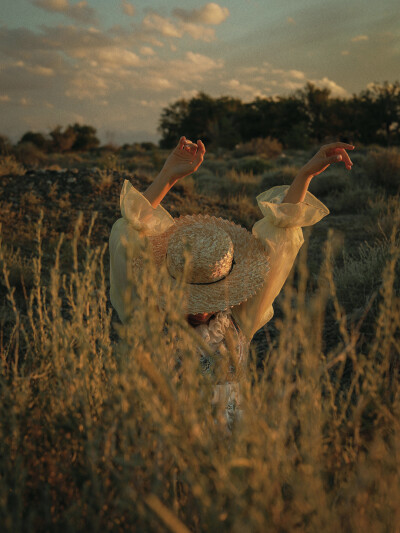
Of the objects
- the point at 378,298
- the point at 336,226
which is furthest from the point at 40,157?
the point at 378,298

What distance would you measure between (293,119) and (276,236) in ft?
137

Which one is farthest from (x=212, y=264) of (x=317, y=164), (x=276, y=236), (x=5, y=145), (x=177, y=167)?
(x=5, y=145)

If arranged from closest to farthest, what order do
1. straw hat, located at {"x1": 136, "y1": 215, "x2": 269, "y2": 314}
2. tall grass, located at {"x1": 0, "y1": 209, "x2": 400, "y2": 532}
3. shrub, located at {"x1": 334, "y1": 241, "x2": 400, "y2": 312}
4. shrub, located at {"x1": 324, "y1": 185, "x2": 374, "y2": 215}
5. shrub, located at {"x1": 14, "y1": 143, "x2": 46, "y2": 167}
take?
tall grass, located at {"x1": 0, "y1": 209, "x2": 400, "y2": 532} < straw hat, located at {"x1": 136, "y1": 215, "x2": 269, "y2": 314} < shrub, located at {"x1": 334, "y1": 241, "x2": 400, "y2": 312} < shrub, located at {"x1": 324, "y1": 185, "x2": 374, "y2": 215} < shrub, located at {"x1": 14, "y1": 143, "x2": 46, "y2": 167}

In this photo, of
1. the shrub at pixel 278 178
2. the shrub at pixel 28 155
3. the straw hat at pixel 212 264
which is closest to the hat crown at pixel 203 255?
the straw hat at pixel 212 264

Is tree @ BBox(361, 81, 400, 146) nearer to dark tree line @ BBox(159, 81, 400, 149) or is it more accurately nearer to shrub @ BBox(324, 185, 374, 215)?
dark tree line @ BBox(159, 81, 400, 149)

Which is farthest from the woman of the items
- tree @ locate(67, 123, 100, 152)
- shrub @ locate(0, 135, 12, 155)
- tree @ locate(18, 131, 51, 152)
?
tree @ locate(67, 123, 100, 152)

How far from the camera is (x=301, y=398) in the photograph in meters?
1.46

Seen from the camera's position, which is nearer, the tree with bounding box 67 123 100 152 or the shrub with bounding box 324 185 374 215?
the shrub with bounding box 324 185 374 215

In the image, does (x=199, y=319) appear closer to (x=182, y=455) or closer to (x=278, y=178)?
(x=182, y=455)

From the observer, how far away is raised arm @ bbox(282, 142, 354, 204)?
94.0 inches

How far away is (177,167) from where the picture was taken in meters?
2.56

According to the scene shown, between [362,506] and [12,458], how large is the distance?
1.15 meters

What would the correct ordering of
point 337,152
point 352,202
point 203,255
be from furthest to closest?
point 352,202 → point 337,152 → point 203,255

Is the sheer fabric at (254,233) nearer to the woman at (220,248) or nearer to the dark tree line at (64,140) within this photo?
the woman at (220,248)
